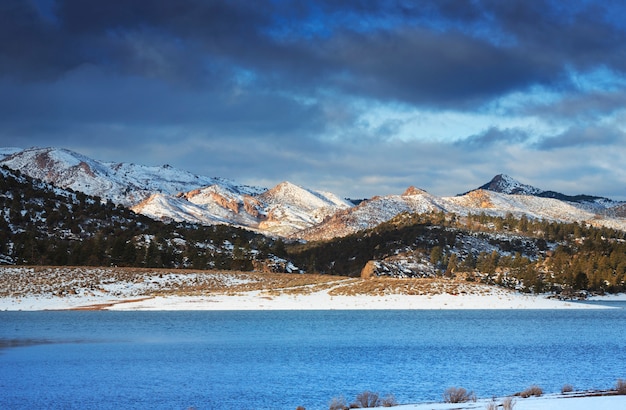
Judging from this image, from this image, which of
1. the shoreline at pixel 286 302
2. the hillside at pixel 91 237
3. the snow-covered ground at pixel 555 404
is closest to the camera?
the snow-covered ground at pixel 555 404

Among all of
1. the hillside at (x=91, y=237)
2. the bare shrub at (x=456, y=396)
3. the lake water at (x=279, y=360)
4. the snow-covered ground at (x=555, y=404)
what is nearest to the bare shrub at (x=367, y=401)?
the snow-covered ground at (x=555, y=404)

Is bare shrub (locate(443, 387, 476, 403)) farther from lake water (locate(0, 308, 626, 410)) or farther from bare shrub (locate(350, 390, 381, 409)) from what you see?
lake water (locate(0, 308, 626, 410))

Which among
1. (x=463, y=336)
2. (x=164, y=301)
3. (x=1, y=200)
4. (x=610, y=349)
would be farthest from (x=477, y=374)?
(x=1, y=200)

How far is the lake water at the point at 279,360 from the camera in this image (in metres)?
26.1

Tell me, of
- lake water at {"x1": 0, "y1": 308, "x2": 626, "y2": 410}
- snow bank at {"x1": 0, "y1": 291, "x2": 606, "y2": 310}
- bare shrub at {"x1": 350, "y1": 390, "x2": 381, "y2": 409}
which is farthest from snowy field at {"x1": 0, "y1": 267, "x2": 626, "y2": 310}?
bare shrub at {"x1": 350, "y1": 390, "x2": 381, "y2": 409}

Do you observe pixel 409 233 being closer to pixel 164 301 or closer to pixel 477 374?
pixel 164 301

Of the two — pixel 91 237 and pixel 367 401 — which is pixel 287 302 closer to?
pixel 91 237

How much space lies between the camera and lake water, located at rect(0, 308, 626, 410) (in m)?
26.1

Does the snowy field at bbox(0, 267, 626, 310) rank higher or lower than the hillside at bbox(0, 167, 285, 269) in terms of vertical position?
lower

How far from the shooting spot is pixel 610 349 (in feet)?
131

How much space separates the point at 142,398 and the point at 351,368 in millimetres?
10664

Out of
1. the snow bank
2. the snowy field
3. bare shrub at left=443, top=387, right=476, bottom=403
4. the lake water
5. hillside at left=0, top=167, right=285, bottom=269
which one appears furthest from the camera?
hillside at left=0, top=167, right=285, bottom=269

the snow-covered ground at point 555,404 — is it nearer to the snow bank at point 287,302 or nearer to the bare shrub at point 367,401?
the bare shrub at point 367,401

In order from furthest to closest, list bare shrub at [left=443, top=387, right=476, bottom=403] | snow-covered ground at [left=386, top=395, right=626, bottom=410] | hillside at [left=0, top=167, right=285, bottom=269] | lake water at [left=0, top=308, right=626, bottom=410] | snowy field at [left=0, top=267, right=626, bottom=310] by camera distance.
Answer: hillside at [left=0, top=167, right=285, bottom=269] < snowy field at [left=0, top=267, right=626, bottom=310] < lake water at [left=0, top=308, right=626, bottom=410] < bare shrub at [left=443, top=387, right=476, bottom=403] < snow-covered ground at [left=386, top=395, right=626, bottom=410]
